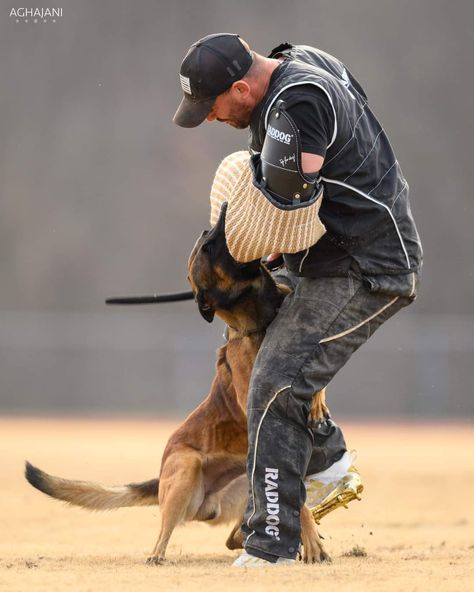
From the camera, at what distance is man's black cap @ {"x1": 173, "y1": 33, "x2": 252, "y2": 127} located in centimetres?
488

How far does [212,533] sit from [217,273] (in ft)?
10.2

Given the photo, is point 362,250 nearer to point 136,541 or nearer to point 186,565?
point 186,565

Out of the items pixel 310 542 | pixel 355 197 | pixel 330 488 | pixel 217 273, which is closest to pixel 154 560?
pixel 310 542

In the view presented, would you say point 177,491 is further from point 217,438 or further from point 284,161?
point 284,161

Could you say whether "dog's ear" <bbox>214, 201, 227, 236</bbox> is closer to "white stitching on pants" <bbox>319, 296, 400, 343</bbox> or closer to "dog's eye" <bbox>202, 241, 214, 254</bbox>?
"dog's eye" <bbox>202, 241, 214, 254</bbox>

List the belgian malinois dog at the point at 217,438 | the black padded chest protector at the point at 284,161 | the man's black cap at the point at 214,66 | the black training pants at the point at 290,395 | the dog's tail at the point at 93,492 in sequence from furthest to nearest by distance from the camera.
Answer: the dog's tail at the point at 93,492, the belgian malinois dog at the point at 217,438, the black training pants at the point at 290,395, the man's black cap at the point at 214,66, the black padded chest protector at the point at 284,161

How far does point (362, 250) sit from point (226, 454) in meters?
1.45

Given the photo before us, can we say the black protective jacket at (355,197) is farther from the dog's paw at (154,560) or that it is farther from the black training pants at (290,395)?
the dog's paw at (154,560)

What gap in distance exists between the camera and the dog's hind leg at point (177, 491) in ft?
18.8

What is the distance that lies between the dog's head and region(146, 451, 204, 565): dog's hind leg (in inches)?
34.4

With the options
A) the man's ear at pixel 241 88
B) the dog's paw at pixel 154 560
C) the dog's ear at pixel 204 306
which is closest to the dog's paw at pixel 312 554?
the dog's paw at pixel 154 560

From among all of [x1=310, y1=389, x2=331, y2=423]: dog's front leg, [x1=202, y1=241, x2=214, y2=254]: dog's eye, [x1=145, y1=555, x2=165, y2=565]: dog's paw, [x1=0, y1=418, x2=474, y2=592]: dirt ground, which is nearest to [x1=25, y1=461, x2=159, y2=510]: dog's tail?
[x1=0, y1=418, x2=474, y2=592]: dirt ground

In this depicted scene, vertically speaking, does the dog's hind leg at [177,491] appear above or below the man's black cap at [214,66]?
below

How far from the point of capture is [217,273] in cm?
536
